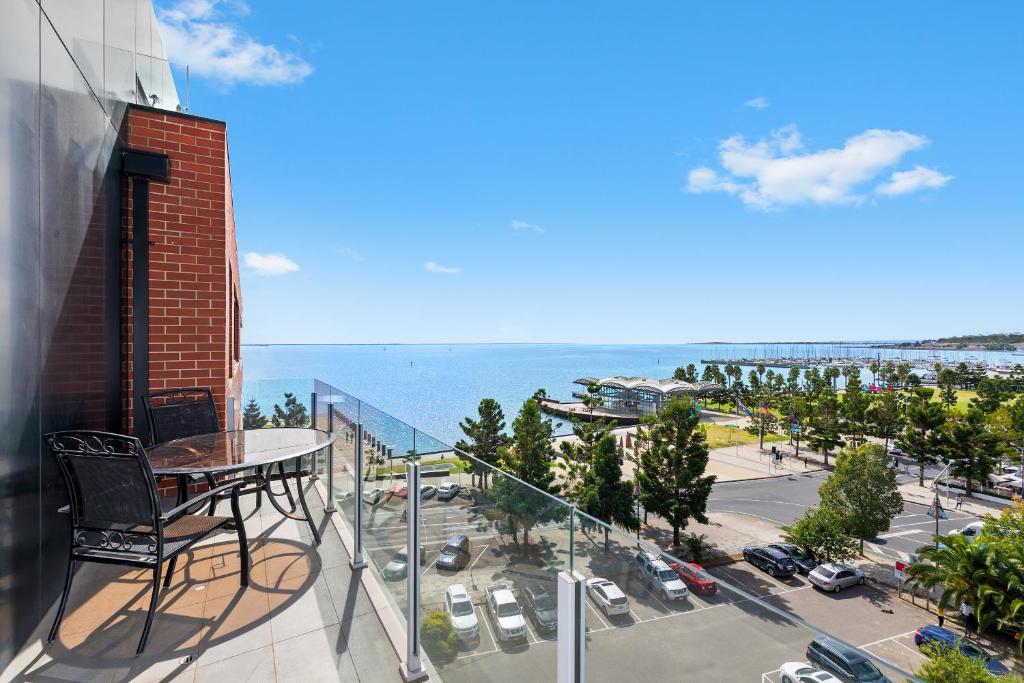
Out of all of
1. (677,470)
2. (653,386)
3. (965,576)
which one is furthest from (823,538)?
(653,386)

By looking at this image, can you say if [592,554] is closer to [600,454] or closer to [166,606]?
[166,606]

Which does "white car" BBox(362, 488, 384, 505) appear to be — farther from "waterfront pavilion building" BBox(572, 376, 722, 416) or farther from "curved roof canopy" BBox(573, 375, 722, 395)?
"waterfront pavilion building" BBox(572, 376, 722, 416)

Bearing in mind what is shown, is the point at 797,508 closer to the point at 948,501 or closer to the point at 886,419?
the point at 948,501

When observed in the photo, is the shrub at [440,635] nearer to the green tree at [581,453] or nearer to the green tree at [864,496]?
the green tree at [581,453]

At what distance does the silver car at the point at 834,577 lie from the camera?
14695 mm

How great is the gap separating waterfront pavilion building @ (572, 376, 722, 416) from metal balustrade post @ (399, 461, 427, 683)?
4468 centimetres

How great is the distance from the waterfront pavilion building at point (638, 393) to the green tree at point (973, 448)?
22.3 metres

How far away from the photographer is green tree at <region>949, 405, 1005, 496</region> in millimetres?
24078

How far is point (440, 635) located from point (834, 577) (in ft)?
58.0

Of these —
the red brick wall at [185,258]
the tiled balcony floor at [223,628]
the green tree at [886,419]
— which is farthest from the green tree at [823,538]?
the green tree at [886,419]

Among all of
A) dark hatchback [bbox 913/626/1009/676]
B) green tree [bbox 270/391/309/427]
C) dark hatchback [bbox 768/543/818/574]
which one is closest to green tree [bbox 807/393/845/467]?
dark hatchback [bbox 768/543/818/574]

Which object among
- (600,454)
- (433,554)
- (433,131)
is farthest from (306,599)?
(433,131)

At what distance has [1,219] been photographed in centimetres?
188

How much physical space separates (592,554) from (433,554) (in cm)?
122
